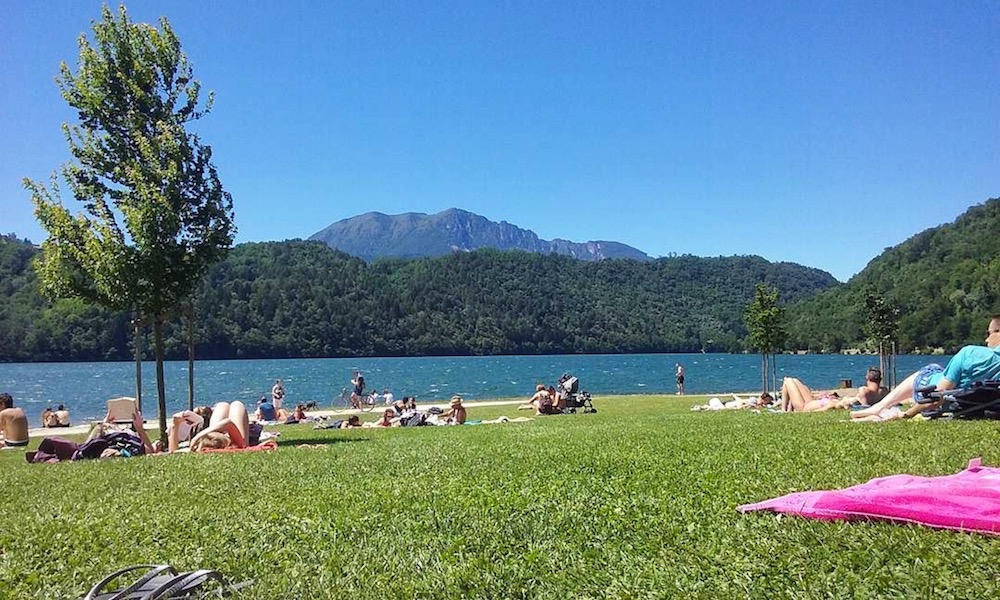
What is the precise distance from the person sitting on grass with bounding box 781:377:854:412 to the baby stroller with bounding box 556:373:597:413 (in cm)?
994

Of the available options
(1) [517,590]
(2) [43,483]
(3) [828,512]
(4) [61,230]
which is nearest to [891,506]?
(3) [828,512]

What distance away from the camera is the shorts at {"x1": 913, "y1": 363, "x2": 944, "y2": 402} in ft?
35.0

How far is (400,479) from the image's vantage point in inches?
287

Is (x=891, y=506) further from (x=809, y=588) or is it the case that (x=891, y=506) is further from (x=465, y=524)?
(x=465, y=524)

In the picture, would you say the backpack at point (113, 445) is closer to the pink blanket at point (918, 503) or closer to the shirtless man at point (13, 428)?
the shirtless man at point (13, 428)

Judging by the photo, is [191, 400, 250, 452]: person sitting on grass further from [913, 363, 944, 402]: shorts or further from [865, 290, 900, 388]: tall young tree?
[865, 290, 900, 388]: tall young tree

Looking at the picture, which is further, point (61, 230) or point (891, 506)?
point (61, 230)

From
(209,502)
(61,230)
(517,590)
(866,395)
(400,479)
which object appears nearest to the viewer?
(517,590)

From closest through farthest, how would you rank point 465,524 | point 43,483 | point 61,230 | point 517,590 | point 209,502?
point 517,590, point 465,524, point 209,502, point 43,483, point 61,230

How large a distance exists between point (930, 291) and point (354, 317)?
108452mm

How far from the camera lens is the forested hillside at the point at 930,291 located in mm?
98625

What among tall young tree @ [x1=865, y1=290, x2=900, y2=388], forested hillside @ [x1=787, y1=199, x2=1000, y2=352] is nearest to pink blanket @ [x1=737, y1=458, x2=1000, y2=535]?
tall young tree @ [x1=865, y1=290, x2=900, y2=388]

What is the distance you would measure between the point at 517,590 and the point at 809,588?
4.52ft

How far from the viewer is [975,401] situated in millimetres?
9898
